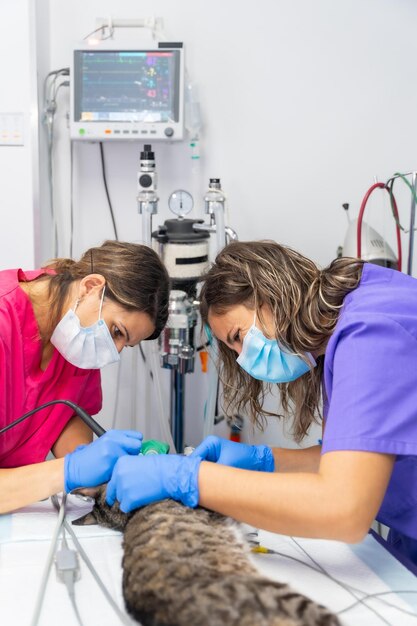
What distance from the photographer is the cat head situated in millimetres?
1241

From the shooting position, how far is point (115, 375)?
295 centimetres

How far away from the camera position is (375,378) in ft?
3.65

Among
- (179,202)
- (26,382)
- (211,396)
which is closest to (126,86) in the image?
(179,202)

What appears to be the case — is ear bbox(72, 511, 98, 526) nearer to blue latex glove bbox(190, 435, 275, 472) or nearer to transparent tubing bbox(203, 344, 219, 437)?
blue latex glove bbox(190, 435, 275, 472)

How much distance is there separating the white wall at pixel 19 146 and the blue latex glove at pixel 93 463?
4.40ft

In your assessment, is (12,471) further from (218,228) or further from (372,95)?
(372,95)

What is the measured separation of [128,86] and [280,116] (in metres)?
0.66

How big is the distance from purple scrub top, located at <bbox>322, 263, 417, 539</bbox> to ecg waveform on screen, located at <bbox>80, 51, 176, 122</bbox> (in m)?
1.57

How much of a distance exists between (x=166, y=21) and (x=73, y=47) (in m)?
0.41

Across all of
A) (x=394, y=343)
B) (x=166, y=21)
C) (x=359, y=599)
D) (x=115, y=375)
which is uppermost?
(x=166, y=21)

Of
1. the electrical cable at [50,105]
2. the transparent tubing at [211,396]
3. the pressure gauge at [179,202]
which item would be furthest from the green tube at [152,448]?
the electrical cable at [50,105]

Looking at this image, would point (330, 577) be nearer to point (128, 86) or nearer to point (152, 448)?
point (152, 448)

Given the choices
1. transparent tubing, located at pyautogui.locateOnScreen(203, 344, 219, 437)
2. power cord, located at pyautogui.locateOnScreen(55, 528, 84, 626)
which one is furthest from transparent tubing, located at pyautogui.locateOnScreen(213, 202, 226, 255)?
power cord, located at pyautogui.locateOnScreen(55, 528, 84, 626)

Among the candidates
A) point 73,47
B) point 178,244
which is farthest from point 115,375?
point 73,47
